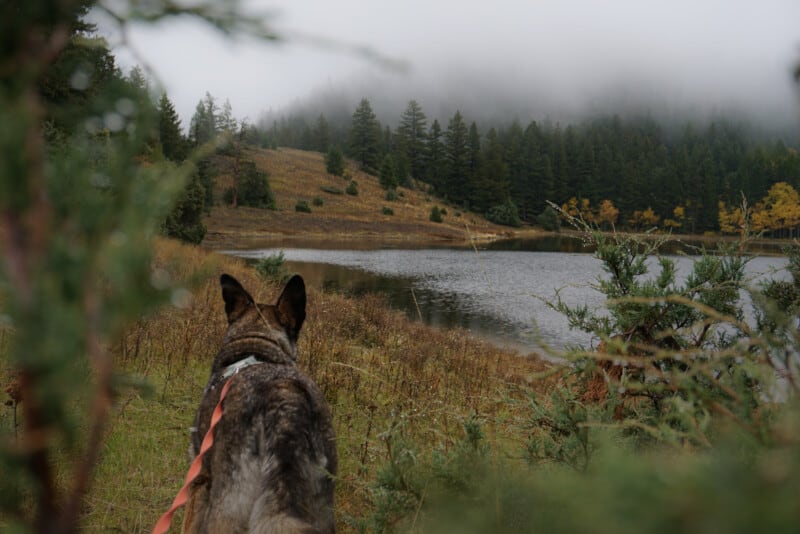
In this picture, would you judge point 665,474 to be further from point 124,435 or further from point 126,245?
point 124,435

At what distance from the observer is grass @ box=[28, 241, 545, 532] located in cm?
264

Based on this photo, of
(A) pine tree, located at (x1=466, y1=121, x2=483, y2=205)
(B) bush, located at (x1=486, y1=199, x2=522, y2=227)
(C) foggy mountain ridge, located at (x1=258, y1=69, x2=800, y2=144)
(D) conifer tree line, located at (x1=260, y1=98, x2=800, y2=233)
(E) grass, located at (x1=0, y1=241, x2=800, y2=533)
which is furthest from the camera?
(C) foggy mountain ridge, located at (x1=258, y1=69, x2=800, y2=144)

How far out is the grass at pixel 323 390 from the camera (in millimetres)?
2637

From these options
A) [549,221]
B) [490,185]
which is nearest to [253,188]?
[490,185]

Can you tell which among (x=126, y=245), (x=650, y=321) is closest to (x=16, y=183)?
(x=126, y=245)

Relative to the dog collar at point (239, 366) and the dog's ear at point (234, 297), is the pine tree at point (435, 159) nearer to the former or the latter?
the dog's ear at point (234, 297)

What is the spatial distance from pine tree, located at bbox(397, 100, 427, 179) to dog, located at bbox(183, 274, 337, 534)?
76402 millimetres

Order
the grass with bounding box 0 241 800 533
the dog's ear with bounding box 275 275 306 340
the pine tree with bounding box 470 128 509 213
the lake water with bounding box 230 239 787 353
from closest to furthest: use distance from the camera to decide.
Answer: the grass with bounding box 0 241 800 533, the dog's ear with bounding box 275 275 306 340, the lake water with bounding box 230 239 787 353, the pine tree with bounding box 470 128 509 213

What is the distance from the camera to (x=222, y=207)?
4150 cm

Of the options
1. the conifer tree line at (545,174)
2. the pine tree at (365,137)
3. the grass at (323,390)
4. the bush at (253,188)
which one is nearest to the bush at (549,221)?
the conifer tree line at (545,174)

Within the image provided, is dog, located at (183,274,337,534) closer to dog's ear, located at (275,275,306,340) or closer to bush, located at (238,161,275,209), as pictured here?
dog's ear, located at (275,275,306,340)

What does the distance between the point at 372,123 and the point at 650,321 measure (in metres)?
74.3

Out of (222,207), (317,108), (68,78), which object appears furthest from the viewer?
(317,108)

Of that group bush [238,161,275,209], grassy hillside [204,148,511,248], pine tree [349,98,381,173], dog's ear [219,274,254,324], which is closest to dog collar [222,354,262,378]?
dog's ear [219,274,254,324]
